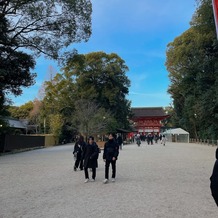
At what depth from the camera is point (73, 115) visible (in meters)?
43.7

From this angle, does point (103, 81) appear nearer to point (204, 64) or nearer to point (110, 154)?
point (204, 64)

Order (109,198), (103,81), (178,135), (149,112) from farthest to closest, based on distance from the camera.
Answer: (149,112) < (178,135) < (103,81) < (109,198)

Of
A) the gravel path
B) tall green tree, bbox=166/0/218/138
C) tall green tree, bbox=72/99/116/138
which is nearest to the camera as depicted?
the gravel path

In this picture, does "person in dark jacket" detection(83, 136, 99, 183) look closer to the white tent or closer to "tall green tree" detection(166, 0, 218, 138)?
"tall green tree" detection(166, 0, 218, 138)

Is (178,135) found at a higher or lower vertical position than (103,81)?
lower

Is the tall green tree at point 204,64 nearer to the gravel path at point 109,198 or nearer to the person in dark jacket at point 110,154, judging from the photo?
the person in dark jacket at point 110,154

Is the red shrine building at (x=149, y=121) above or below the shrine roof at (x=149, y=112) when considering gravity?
below

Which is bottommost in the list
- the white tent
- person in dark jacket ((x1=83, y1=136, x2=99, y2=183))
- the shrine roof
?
person in dark jacket ((x1=83, y1=136, x2=99, y2=183))

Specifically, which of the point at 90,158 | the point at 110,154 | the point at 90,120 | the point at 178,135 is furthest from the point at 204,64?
the point at 178,135

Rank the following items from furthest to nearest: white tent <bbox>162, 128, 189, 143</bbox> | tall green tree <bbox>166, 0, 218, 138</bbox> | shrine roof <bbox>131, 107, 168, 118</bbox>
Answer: shrine roof <bbox>131, 107, 168, 118</bbox> → white tent <bbox>162, 128, 189, 143</bbox> → tall green tree <bbox>166, 0, 218, 138</bbox>

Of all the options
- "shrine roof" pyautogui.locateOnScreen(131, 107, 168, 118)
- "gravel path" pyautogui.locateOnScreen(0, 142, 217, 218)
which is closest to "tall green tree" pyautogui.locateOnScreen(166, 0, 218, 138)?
"gravel path" pyautogui.locateOnScreen(0, 142, 217, 218)

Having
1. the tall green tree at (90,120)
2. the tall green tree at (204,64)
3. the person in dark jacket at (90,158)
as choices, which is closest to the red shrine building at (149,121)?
the tall green tree at (90,120)

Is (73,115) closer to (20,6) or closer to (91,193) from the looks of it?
(20,6)

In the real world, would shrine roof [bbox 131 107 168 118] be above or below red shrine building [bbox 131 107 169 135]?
above
